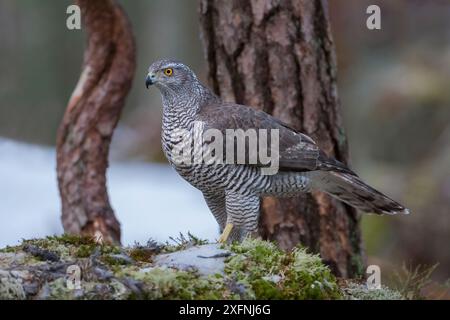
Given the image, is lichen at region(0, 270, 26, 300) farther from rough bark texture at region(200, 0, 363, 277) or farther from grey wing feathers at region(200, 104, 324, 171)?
rough bark texture at region(200, 0, 363, 277)

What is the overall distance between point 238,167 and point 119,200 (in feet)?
22.2

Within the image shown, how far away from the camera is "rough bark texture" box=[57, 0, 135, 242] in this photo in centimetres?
684

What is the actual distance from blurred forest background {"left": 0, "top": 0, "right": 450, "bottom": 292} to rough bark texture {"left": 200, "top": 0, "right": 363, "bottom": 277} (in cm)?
348

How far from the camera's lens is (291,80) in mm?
6445

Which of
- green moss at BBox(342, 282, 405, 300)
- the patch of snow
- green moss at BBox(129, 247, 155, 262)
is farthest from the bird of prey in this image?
the patch of snow

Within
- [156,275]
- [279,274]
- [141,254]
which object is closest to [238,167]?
[141,254]

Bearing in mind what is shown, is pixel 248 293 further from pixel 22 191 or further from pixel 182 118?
pixel 22 191

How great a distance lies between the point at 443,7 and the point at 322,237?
11.1 m

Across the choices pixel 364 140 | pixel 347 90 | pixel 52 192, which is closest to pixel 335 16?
pixel 347 90

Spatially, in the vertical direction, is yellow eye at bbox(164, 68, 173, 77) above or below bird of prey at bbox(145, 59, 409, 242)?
above

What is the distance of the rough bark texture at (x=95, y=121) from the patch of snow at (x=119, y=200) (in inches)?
83.7

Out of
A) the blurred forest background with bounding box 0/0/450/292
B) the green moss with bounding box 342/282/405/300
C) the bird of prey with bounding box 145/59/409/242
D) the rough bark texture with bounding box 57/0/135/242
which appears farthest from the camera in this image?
the blurred forest background with bounding box 0/0/450/292

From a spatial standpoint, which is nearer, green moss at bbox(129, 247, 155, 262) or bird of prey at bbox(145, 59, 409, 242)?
green moss at bbox(129, 247, 155, 262)

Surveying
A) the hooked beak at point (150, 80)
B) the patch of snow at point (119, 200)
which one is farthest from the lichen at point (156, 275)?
the patch of snow at point (119, 200)
